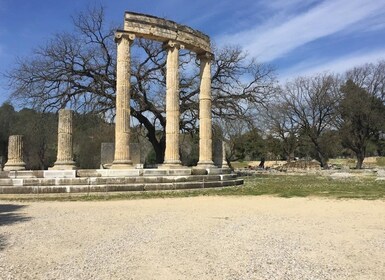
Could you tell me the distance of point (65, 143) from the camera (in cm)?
1770

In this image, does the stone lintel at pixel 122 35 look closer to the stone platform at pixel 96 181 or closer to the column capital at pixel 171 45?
the column capital at pixel 171 45

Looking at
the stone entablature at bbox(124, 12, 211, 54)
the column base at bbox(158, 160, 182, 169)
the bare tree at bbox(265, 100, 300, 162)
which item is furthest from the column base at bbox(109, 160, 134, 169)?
the bare tree at bbox(265, 100, 300, 162)

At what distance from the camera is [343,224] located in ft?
26.8

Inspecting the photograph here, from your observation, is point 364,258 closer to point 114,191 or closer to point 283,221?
point 283,221

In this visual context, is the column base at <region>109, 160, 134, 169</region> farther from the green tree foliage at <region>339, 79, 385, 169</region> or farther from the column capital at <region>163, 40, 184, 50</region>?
the green tree foliage at <region>339, 79, 385, 169</region>

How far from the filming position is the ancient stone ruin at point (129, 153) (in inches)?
627

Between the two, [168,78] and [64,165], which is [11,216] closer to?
[64,165]

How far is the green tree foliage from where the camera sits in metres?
42.5

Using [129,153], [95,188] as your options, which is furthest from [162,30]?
[95,188]

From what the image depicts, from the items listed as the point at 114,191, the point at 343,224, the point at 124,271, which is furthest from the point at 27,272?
the point at 114,191

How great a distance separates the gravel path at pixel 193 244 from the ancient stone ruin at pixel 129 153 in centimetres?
536

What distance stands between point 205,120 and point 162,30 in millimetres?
5345

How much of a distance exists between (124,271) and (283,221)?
15.5 ft

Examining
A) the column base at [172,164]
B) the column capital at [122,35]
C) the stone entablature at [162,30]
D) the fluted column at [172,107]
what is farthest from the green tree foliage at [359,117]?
the column capital at [122,35]
